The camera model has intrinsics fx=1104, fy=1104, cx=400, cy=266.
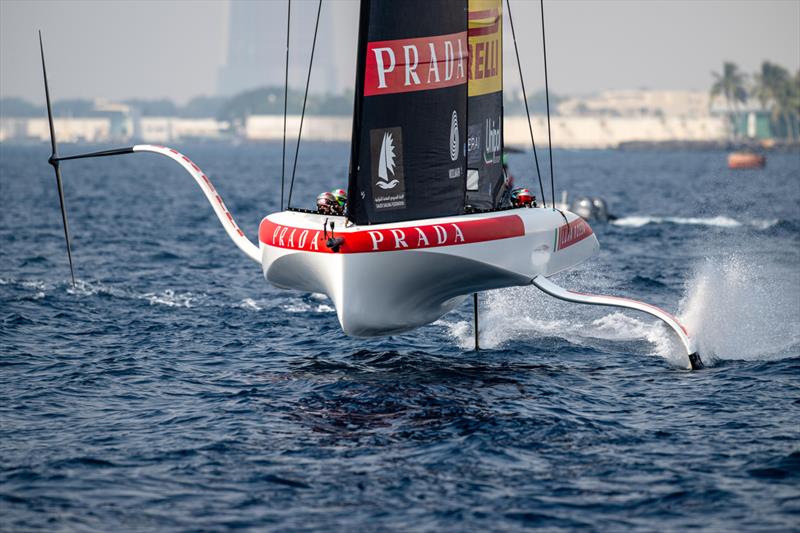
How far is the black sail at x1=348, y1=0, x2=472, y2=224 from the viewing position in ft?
46.6

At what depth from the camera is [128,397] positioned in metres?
14.8

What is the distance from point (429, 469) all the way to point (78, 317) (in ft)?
Result: 36.1

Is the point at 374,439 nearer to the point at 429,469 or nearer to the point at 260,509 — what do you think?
the point at 429,469

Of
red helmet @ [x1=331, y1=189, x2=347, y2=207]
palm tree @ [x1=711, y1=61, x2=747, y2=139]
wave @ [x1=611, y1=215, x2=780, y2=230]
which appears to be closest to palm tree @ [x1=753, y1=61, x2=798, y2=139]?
palm tree @ [x1=711, y1=61, x2=747, y2=139]

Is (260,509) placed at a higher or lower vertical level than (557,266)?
lower

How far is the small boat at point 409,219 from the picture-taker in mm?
14297

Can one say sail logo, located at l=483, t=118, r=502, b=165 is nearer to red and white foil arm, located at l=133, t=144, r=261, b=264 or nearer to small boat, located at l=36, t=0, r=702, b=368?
small boat, located at l=36, t=0, r=702, b=368

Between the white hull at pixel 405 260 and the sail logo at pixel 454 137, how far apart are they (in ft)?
2.98

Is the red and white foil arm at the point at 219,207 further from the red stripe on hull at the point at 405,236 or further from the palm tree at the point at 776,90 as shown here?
the palm tree at the point at 776,90

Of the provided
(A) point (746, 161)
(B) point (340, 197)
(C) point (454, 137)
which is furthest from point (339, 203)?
(A) point (746, 161)

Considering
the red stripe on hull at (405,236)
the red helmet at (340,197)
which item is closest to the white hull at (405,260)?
the red stripe on hull at (405,236)

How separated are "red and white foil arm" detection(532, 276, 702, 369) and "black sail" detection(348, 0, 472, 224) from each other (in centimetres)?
186

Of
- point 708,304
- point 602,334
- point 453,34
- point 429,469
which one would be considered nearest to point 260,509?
point 429,469

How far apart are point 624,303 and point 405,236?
11.9ft
